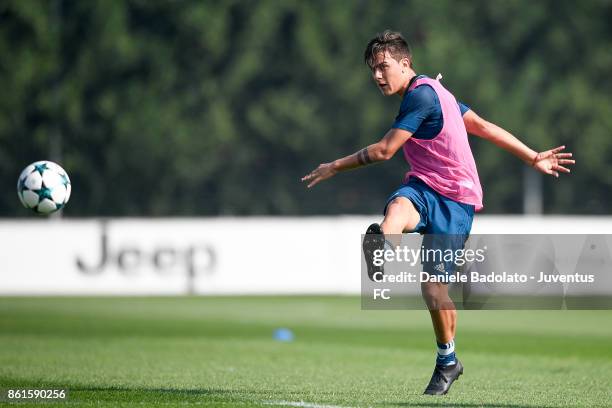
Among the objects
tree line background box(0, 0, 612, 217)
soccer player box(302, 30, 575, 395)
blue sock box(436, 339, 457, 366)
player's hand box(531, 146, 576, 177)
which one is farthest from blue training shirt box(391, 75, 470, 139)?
tree line background box(0, 0, 612, 217)

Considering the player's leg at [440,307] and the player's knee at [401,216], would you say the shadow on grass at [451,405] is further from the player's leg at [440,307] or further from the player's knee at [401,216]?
the player's knee at [401,216]

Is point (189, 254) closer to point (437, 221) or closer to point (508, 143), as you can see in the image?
point (508, 143)

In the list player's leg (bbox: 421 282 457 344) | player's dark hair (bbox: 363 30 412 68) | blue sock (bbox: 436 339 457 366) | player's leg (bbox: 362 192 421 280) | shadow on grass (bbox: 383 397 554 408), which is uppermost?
player's dark hair (bbox: 363 30 412 68)

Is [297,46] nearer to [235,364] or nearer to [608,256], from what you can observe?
[608,256]

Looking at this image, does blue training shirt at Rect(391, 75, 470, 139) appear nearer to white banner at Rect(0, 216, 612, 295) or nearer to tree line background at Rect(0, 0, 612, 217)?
white banner at Rect(0, 216, 612, 295)

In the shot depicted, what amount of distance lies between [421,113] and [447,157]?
0.42 meters

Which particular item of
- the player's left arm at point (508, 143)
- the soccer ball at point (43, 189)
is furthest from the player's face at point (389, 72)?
the soccer ball at point (43, 189)

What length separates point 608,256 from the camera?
21.1m

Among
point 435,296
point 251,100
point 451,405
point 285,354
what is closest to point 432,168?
point 435,296

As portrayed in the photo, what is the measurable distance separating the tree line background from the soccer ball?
3091 centimetres

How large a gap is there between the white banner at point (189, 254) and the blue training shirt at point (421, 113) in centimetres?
1670

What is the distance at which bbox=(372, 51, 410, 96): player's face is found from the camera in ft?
28.0

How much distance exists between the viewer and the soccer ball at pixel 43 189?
10.4 metres

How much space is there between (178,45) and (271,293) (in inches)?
838
